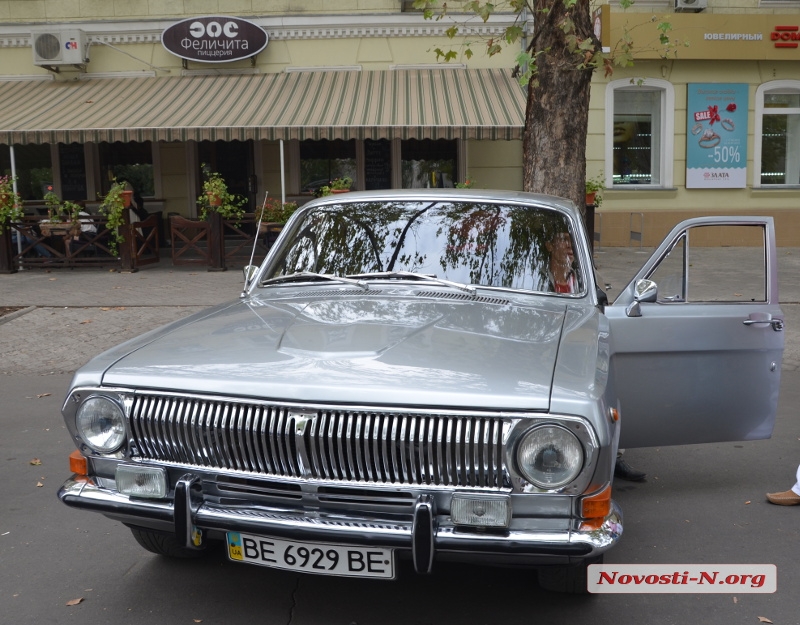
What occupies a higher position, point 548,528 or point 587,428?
point 587,428

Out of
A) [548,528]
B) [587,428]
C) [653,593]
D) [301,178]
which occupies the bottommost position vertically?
[653,593]

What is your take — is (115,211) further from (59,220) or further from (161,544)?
(161,544)

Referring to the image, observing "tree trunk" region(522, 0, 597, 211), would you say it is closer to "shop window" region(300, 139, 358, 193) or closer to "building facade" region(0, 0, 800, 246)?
"building facade" region(0, 0, 800, 246)

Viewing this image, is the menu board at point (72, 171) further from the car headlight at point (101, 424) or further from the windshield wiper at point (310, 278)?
the car headlight at point (101, 424)

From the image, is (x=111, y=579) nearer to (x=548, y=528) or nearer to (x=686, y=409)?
(x=548, y=528)

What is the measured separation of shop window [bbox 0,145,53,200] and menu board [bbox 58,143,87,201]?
0.29m

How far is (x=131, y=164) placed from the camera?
1781 cm

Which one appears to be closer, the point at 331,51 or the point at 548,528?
the point at 548,528

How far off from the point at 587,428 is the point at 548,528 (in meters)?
0.37

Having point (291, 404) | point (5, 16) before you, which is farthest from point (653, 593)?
point (5, 16)

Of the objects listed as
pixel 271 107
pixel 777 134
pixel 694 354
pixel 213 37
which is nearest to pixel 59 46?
pixel 213 37

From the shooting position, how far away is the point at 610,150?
16.7m

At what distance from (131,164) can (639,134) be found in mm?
10152

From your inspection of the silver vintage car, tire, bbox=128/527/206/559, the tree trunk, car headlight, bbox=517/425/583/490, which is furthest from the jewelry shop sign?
car headlight, bbox=517/425/583/490
